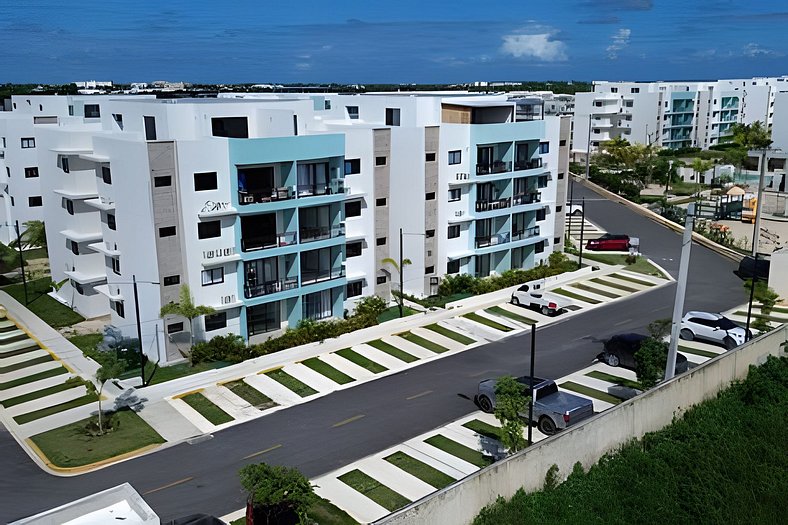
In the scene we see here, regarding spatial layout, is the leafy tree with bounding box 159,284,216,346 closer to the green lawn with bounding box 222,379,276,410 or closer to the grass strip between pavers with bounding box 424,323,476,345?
the green lawn with bounding box 222,379,276,410

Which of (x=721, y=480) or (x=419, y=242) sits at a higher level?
(x=419, y=242)

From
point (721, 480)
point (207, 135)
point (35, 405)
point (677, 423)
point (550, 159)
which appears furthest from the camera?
point (550, 159)

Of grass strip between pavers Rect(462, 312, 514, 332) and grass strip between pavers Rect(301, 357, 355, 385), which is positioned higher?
grass strip between pavers Rect(462, 312, 514, 332)

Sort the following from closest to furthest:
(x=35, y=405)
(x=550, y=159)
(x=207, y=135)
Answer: (x=35, y=405)
(x=207, y=135)
(x=550, y=159)

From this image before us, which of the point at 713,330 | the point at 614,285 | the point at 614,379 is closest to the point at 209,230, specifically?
the point at 614,379

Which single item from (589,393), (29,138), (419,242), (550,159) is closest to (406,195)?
(419,242)

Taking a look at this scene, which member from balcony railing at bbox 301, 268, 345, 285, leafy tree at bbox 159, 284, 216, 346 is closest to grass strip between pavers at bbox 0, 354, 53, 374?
leafy tree at bbox 159, 284, 216, 346

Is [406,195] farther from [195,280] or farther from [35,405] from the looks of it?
[35,405]

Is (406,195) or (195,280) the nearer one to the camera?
(195,280)
